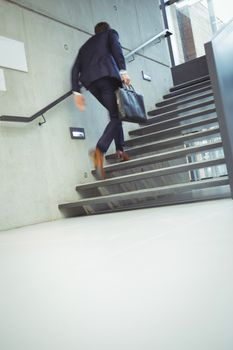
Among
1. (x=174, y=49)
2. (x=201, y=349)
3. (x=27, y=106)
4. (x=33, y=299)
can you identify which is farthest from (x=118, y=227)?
(x=174, y=49)

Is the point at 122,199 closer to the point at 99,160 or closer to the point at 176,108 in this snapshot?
the point at 99,160

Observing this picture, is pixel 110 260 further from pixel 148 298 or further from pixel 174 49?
pixel 174 49

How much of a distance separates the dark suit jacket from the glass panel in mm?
3826

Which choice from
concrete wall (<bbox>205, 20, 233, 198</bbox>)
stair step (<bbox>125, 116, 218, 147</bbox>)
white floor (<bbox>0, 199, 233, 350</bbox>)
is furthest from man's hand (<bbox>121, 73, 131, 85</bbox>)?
white floor (<bbox>0, 199, 233, 350</bbox>)

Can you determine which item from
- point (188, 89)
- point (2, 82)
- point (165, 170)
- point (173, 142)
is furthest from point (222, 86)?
point (188, 89)

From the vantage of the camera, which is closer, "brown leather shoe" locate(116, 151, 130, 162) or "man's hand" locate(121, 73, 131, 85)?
"man's hand" locate(121, 73, 131, 85)

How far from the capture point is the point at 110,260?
4.20 ft

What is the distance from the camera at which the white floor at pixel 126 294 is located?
646mm

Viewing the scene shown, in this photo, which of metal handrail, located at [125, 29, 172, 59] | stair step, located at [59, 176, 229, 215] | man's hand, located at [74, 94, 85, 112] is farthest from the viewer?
metal handrail, located at [125, 29, 172, 59]

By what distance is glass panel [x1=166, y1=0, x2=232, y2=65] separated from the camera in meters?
7.16

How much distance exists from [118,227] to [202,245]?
0.88m

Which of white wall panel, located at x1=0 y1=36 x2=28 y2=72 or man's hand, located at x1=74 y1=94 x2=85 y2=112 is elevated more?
white wall panel, located at x1=0 y1=36 x2=28 y2=72

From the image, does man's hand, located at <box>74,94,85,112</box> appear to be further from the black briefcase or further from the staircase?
the staircase

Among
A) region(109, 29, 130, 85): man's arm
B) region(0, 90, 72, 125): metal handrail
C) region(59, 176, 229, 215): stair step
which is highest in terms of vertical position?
region(109, 29, 130, 85): man's arm
